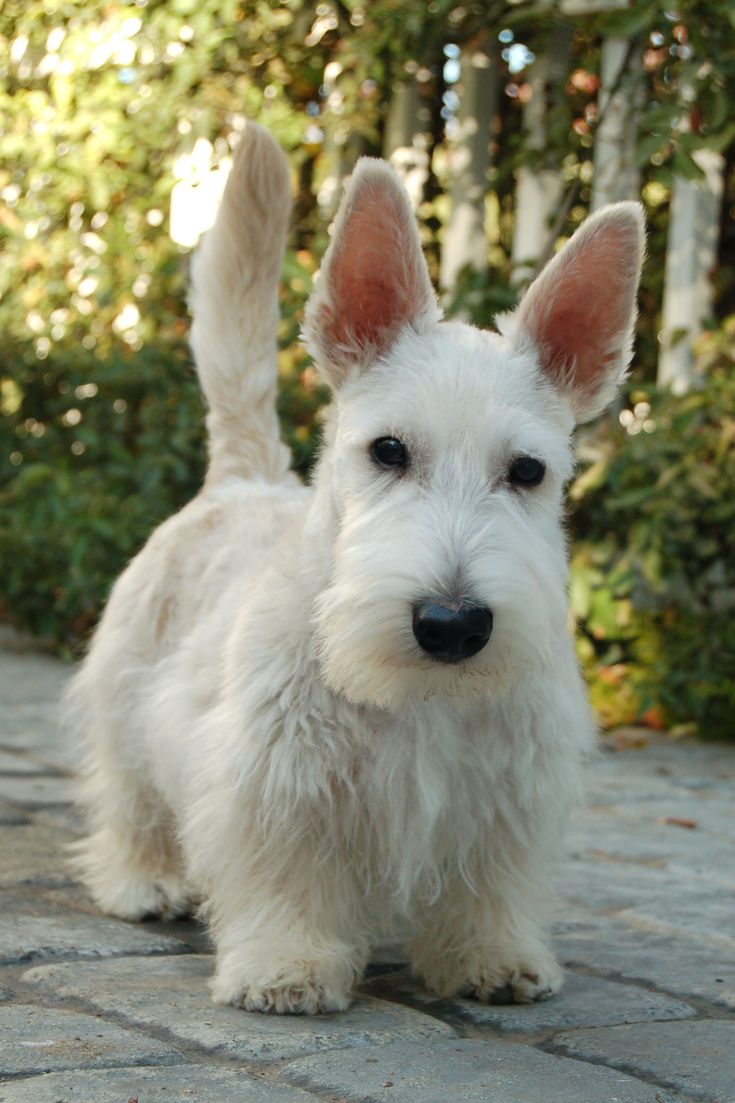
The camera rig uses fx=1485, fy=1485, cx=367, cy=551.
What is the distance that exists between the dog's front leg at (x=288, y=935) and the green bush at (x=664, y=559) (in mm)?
3311

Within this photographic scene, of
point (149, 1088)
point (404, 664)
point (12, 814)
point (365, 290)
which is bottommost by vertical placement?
point (12, 814)

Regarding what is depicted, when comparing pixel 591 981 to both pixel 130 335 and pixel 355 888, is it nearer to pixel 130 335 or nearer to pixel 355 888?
pixel 355 888

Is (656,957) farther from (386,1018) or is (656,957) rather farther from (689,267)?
(689,267)

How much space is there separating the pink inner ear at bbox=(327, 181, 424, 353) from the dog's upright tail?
76cm

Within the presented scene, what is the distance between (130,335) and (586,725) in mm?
5494

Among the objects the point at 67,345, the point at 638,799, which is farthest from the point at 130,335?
the point at 638,799

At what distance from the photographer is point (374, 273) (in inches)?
120

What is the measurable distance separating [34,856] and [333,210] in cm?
455

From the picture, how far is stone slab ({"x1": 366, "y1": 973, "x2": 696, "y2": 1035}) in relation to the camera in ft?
8.91

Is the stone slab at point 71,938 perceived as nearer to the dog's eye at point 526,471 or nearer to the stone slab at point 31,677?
the dog's eye at point 526,471

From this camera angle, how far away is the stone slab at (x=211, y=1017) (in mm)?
2434

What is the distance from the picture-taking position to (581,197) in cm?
734

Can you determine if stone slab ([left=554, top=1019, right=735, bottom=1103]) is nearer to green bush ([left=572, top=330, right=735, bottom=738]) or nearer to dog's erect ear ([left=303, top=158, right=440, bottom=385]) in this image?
dog's erect ear ([left=303, top=158, right=440, bottom=385])

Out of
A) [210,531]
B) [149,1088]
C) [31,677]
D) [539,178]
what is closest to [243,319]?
[210,531]
